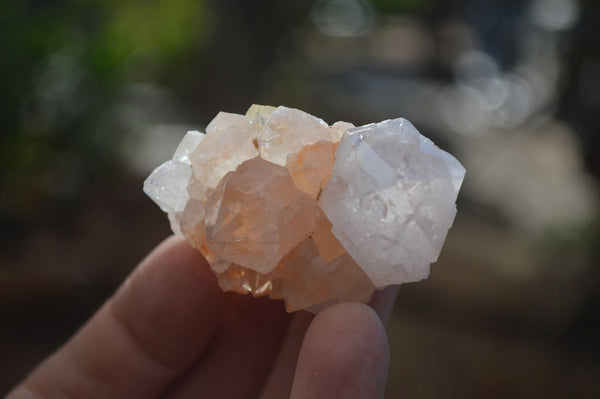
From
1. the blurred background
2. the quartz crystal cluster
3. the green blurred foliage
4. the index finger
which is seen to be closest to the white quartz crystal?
the quartz crystal cluster

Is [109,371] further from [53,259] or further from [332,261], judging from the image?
[53,259]

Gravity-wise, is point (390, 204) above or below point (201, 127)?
above

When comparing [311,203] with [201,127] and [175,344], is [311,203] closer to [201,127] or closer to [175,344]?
[175,344]

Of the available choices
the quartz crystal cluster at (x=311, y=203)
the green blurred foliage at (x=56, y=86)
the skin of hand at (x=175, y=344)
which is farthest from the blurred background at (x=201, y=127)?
the quartz crystal cluster at (x=311, y=203)

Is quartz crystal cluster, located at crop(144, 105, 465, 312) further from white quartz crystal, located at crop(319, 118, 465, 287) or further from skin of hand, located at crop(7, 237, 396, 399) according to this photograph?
skin of hand, located at crop(7, 237, 396, 399)

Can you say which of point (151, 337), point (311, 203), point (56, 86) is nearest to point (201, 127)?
point (56, 86)

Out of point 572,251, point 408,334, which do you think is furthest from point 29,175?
point 572,251

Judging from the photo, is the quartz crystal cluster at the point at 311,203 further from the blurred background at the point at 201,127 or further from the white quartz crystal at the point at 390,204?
the blurred background at the point at 201,127
